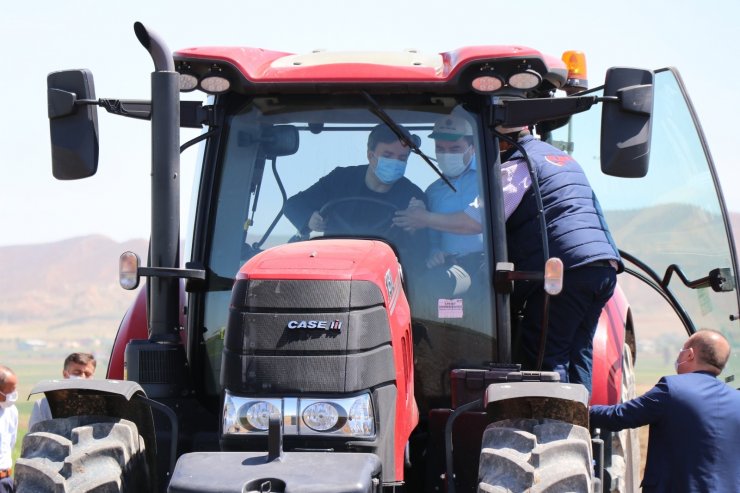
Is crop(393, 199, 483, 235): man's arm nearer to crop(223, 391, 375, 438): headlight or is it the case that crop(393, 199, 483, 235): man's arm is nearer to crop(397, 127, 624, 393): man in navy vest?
crop(397, 127, 624, 393): man in navy vest

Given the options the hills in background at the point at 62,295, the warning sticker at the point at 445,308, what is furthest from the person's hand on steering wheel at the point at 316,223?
the hills in background at the point at 62,295

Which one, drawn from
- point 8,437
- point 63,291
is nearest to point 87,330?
point 63,291

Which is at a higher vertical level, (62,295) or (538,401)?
(538,401)

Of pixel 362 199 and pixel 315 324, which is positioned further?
pixel 362 199

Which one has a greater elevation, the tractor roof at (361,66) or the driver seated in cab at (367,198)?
the tractor roof at (361,66)

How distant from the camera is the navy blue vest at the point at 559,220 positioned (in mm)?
6060

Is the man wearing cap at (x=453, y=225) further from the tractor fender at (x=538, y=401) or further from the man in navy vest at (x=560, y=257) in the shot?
the tractor fender at (x=538, y=401)

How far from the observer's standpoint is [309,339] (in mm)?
4891

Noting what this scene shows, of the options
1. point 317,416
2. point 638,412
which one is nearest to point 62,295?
point 638,412

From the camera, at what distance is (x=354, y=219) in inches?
231

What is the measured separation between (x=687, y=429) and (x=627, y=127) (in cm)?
142

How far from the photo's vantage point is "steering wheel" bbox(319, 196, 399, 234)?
5.84m

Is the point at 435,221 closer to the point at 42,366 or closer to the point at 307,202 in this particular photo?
the point at 307,202

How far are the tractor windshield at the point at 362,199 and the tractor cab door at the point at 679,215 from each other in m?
1.49
